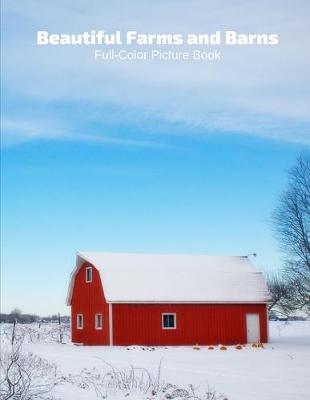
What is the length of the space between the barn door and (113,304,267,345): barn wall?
0.26m

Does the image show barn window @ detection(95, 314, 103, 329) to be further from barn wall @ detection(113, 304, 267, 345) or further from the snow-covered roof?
the snow-covered roof

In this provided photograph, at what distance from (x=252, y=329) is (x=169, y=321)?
5051mm

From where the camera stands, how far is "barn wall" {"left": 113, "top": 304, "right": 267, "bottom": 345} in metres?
33.0

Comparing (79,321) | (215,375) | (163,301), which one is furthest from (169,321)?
(215,375)

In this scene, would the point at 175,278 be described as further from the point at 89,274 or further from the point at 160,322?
the point at 89,274

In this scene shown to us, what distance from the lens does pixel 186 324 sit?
113 ft

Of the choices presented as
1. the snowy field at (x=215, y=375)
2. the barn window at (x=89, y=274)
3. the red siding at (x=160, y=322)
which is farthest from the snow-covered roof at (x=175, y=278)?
the snowy field at (x=215, y=375)

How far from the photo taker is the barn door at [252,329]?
35719mm

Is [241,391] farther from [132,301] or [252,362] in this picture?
[132,301]

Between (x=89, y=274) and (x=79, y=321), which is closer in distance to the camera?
(x=89, y=274)

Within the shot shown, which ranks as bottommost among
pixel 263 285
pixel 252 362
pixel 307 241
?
pixel 252 362

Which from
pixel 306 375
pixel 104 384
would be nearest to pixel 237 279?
pixel 306 375

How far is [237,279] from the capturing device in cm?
3709

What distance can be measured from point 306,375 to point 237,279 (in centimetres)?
2057
